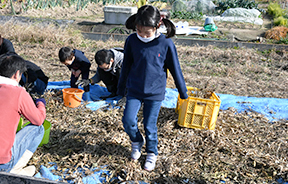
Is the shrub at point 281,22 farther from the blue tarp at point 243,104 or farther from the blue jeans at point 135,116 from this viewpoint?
the blue jeans at point 135,116

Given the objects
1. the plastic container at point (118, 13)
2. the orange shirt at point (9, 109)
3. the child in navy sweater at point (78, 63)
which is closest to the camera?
the orange shirt at point (9, 109)

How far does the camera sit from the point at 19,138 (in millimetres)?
2100

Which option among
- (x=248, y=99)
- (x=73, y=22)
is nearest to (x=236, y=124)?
(x=248, y=99)

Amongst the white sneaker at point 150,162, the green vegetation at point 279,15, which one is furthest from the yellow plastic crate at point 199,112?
the green vegetation at point 279,15

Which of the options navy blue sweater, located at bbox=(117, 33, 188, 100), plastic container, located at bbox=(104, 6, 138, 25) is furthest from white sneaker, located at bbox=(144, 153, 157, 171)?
plastic container, located at bbox=(104, 6, 138, 25)

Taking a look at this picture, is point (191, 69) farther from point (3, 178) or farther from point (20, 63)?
point (3, 178)

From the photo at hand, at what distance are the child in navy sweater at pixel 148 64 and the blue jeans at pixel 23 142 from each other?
871 mm

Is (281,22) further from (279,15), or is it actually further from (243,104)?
(243,104)

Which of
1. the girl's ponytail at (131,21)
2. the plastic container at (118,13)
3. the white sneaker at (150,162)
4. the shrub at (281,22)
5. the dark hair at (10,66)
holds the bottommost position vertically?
the white sneaker at (150,162)

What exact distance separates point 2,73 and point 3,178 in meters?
0.89

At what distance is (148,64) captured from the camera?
2.03m

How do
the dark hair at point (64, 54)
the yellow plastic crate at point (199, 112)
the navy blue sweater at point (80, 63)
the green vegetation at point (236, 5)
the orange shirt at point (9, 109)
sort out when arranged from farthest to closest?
1. the green vegetation at point (236, 5)
2. the navy blue sweater at point (80, 63)
3. the dark hair at point (64, 54)
4. the yellow plastic crate at point (199, 112)
5. the orange shirt at point (9, 109)

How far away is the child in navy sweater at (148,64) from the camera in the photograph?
6.36 ft

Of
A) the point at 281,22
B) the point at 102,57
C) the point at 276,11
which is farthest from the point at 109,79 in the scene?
the point at 276,11
